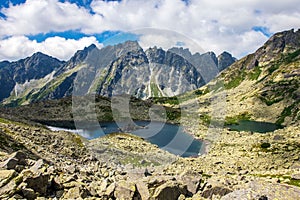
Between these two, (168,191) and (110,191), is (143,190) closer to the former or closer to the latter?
(168,191)

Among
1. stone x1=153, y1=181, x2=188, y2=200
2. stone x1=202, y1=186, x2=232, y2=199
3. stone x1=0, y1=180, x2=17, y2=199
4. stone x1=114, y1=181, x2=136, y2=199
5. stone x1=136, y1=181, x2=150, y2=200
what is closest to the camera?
stone x1=0, y1=180, x2=17, y2=199

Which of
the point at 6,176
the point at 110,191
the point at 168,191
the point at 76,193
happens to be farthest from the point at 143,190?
the point at 6,176

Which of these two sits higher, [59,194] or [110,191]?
[110,191]

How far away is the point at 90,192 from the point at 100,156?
32209 mm

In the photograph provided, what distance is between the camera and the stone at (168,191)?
56.3ft

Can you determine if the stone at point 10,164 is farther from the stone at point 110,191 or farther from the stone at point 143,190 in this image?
the stone at point 143,190

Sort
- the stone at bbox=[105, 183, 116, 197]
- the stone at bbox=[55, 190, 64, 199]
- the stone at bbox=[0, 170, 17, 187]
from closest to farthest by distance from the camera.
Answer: the stone at bbox=[0, 170, 17, 187] < the stone at bbox=[55, 190, 64, 199] < the stone at bbox=[105, 183, 116, 197]

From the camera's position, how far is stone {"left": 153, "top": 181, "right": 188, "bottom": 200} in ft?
56.3

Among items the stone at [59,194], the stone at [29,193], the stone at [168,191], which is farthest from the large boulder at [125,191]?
the stone at [29,193]

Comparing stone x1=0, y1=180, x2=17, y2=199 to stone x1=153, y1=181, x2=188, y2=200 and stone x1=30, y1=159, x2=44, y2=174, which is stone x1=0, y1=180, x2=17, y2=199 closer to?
stone x1=30, y1=159, x2=44, y2=174

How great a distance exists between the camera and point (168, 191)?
57.3ft

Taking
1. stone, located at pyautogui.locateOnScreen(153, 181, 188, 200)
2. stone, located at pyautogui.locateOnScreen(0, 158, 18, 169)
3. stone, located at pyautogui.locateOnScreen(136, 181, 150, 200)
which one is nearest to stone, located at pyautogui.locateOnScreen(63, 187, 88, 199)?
stone, located at pyautogui.locateOnScreen(136, 181, 150, 200)

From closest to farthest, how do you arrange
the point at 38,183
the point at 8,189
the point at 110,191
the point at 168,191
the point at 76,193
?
the point at 8,189 → the point at 38,183 → the point at 76,193 → the point at 110,191 → the point at 168,191

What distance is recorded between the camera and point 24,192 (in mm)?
14281
